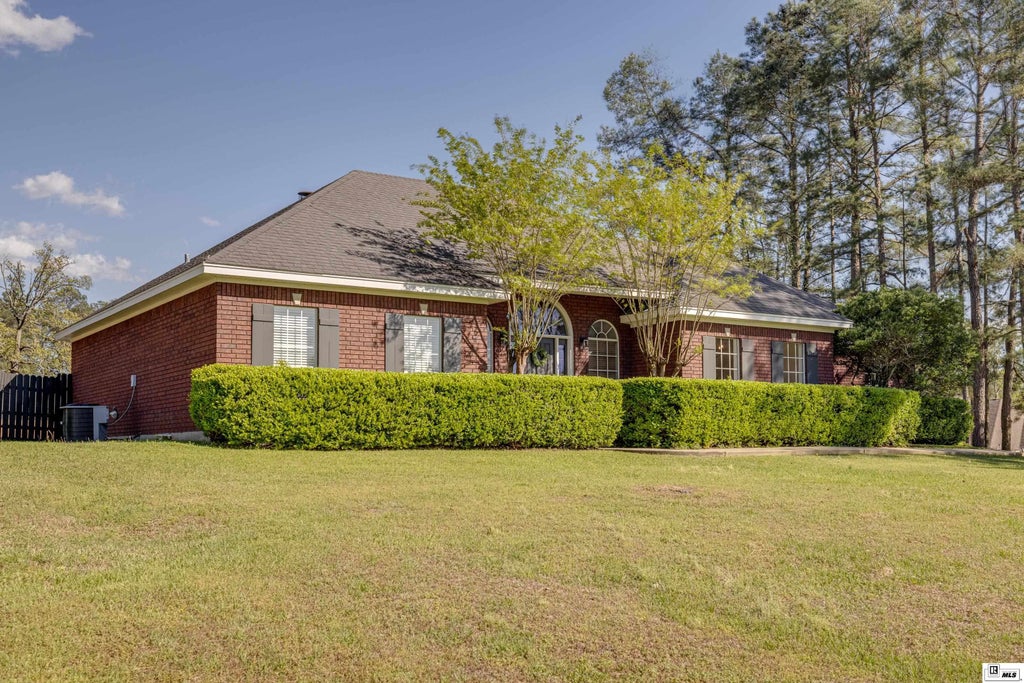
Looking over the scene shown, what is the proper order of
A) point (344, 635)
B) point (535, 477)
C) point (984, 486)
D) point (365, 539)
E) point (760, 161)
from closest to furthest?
point (344, 635)
point (365, 539)
point (535, 477)
point (984, 486)
point (760, 161)

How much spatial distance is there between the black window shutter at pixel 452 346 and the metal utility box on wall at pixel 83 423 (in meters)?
8.15

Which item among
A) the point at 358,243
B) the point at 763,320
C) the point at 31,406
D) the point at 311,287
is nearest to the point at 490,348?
the point at 358,243

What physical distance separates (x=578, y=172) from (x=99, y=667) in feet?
47.6

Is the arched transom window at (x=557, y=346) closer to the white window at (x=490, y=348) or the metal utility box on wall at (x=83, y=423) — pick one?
the white window at (x=490, y=348)

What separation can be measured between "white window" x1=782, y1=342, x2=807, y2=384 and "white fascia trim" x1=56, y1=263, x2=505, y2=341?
8.79 metres

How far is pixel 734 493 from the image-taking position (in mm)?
9750

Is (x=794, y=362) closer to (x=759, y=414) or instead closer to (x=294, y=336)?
(x=759, y=414)

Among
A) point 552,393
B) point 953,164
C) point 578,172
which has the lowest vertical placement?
point 552,393

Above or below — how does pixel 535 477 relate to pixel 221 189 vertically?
below

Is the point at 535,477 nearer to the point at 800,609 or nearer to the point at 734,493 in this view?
the point at 734,493

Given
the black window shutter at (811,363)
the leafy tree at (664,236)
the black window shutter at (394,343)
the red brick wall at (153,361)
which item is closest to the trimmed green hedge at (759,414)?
the leafy tree at (664,236)

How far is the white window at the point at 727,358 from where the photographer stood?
68.4ft

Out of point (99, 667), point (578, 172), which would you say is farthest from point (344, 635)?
point (578, 172)

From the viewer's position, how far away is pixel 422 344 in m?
17.0
